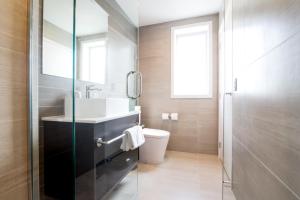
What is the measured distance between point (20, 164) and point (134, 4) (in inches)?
94.4

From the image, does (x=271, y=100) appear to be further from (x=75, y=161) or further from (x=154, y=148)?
(x=154, y=148)

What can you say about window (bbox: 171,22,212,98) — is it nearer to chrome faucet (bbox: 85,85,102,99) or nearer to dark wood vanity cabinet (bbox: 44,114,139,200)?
chrome faucet (bbox: 85,85,102,99)

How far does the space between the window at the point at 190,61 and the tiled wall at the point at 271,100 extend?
5.61 ft

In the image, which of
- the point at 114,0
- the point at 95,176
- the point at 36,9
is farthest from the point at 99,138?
the point at 114,0

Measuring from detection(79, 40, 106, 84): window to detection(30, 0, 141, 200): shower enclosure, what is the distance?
0.03ft

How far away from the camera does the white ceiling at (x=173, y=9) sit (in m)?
2.43

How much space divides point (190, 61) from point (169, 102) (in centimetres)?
86

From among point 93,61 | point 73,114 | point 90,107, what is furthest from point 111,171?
point 93,61

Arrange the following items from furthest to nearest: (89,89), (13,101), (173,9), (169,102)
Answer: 1. (169,102)
2. (173,9)
3. (89,89)
4. (13,101)

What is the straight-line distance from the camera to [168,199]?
1.57m

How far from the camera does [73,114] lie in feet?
3.42

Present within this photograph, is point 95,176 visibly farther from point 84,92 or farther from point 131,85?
point 131,85

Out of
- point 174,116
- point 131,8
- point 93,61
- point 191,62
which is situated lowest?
point 174,116

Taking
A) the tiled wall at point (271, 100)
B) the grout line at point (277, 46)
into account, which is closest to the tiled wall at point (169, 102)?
the tiled wall at point (271, 100)
